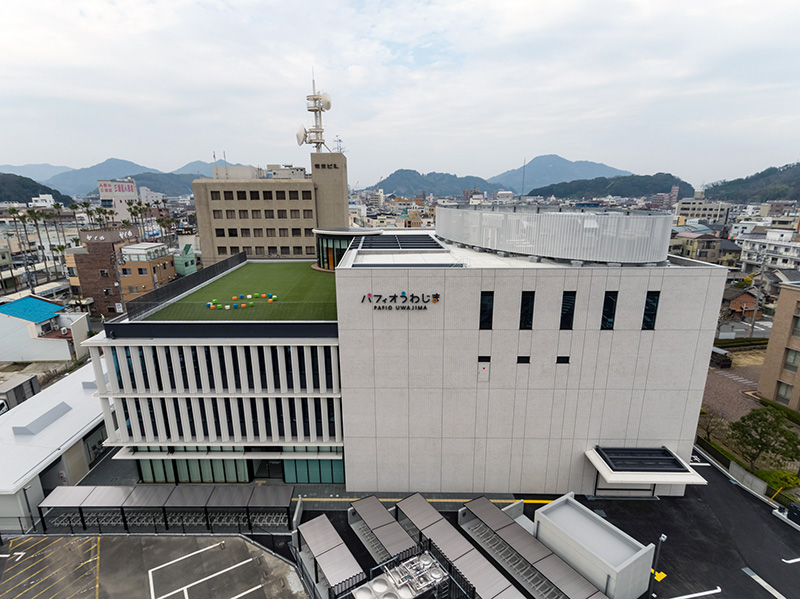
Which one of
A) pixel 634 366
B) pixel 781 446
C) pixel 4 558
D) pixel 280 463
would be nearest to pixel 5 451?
pixel 4 558

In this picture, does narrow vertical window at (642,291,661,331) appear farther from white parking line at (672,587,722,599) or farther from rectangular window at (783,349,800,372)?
rectangular window at (783,349,800,372)

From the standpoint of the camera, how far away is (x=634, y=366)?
940 inches

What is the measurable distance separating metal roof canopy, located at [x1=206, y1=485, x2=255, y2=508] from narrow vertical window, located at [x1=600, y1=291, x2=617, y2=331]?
24.6m

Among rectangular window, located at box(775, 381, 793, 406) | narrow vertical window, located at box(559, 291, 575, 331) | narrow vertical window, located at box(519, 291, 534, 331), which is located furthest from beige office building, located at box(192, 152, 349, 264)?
rectangular window, located at box(775, 381, 793, 406)

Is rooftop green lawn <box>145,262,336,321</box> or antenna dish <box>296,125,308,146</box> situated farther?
antenna dish <box>296,125,308,146</box>

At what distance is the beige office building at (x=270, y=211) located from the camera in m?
61.3

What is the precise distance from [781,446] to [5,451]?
181ft

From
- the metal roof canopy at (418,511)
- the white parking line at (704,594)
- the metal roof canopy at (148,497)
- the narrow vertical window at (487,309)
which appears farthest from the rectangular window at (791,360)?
the metal roof canopy at (148,497)

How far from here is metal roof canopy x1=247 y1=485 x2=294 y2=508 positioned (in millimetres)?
23188

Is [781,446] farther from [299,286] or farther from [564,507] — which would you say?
[299,286]

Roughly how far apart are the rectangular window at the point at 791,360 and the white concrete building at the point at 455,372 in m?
24.7

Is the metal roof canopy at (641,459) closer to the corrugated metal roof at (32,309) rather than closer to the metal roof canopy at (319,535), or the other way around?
the metal roof canopy at (319,535)

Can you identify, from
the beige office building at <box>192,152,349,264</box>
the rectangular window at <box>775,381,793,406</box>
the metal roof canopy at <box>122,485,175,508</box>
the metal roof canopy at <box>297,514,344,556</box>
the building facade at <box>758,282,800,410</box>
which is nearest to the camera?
the metal roof canopy at <box>297,514,344,556</box>

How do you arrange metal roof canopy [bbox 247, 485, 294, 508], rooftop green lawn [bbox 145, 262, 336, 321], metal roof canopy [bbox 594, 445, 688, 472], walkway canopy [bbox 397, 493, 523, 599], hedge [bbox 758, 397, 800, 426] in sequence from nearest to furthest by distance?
1. walkway canopy [bbox 397, 493, 523, 599]
2. metal roof canopy [bbox 247, 485, 294, 508]
3. metal roof canopy [bbox 594, 445, 688, 472]
4. rooftop green lawn [bbox 145, 262, 336, 321]
5. hedge [bbox 758, 397, 800, 426]
